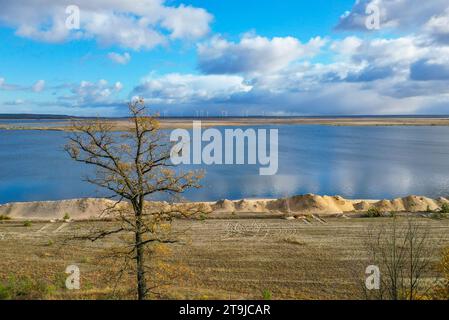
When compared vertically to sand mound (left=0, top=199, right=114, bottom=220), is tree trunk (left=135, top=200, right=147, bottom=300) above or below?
above

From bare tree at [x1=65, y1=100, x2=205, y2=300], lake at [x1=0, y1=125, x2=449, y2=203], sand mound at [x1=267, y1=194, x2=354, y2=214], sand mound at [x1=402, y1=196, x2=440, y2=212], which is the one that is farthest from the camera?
→ lake at [x1=0, y1=125, x2=449, y2=203]

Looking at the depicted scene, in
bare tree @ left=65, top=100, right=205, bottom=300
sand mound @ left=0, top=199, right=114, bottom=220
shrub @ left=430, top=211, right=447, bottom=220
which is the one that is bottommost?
sand mound @ left=0, top=199, right=114, bottom=220

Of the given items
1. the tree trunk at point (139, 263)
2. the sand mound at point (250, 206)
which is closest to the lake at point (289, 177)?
the sand mound at point (250, 206)

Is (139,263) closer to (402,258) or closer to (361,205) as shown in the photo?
(402,258)

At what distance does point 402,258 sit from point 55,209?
102 ft

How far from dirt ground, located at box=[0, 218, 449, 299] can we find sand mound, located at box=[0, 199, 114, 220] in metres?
5.28

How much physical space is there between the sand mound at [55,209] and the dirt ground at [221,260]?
5.28 metres

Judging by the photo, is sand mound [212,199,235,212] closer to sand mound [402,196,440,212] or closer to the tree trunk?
sand mound [402,196,440,212]

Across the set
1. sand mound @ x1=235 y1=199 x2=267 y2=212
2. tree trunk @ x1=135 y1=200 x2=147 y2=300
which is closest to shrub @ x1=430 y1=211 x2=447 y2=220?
sand mound @ x1=235 y1=199 x2=267 y2=212

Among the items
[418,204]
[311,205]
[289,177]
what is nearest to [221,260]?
[311,205]

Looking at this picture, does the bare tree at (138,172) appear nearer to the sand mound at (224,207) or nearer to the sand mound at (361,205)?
the sand mound at (224,207)

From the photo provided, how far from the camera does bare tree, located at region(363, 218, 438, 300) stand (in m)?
13.8
